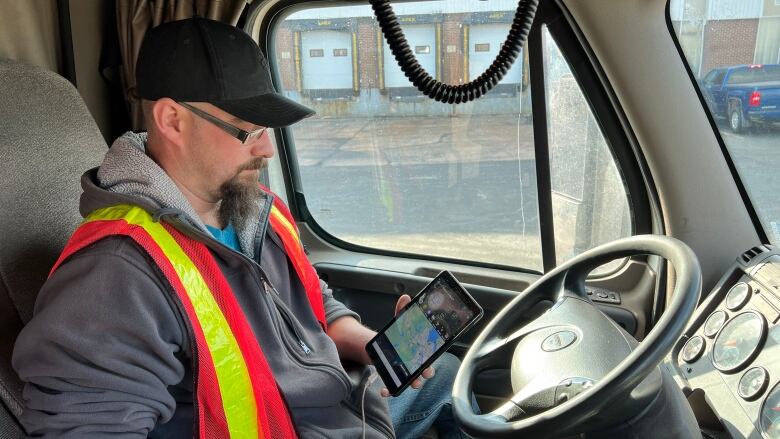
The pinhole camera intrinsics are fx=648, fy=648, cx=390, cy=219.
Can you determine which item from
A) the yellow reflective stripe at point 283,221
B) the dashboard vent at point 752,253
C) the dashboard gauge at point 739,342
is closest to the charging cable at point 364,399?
the yellow reflective stripe at point 283,221

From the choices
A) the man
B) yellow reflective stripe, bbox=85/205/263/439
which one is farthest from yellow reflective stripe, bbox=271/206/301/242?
yellow reflective stripe, bbox=85/205/263/439

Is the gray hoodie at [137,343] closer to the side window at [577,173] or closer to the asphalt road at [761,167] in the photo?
the side window at [577,173]

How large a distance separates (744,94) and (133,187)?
1.51 m

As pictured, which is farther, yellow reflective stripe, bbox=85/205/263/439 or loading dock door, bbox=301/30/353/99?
loading dock door, bbox=301/30/353/99

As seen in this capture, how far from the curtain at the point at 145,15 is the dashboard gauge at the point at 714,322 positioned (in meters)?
1.65

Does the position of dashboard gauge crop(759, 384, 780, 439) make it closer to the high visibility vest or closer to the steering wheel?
the steering wheel

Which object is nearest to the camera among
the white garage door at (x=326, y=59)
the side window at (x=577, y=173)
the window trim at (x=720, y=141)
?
the window trim at (x=720, y=141)

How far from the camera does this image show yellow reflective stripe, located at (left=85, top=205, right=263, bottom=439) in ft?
4.17

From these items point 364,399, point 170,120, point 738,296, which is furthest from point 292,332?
point 738,296

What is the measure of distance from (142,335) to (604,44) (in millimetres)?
1368

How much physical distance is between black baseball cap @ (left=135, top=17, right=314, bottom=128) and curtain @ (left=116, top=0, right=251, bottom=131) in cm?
57

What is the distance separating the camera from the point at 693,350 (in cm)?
149

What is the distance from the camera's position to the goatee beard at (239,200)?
156 centimetres

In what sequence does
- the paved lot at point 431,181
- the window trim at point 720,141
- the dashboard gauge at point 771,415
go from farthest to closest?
1. the paved lot at point 431,181
2. the window trim at point 720,141
3. the dashboard gauge at point 771,415
